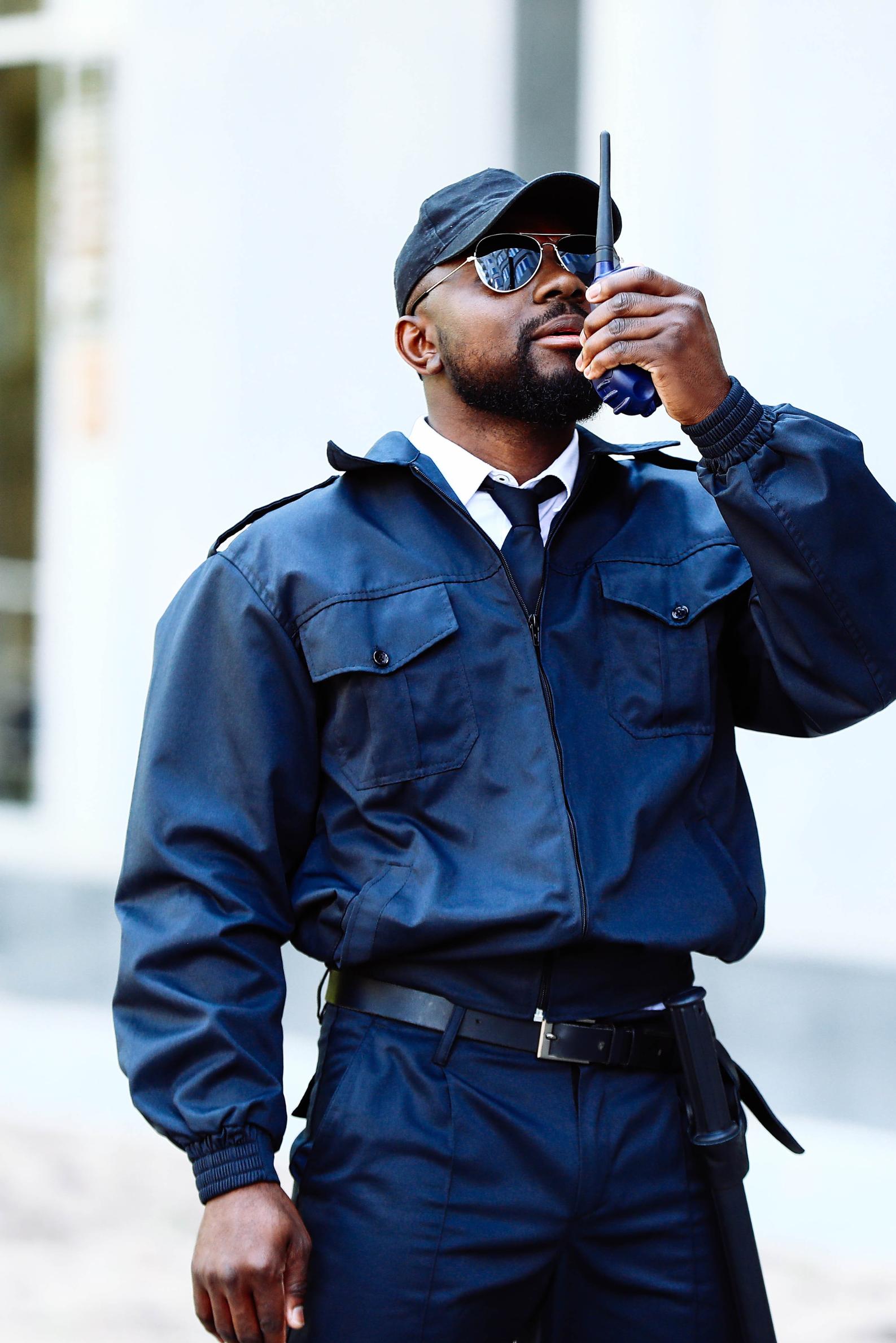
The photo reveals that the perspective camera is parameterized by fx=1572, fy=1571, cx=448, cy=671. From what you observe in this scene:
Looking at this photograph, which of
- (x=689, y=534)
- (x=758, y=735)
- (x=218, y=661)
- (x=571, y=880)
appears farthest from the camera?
(x=758, y=735)

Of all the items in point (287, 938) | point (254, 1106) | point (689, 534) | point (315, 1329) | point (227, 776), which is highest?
point (689, 534)

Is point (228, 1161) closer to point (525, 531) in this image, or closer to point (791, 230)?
point (525, 531)

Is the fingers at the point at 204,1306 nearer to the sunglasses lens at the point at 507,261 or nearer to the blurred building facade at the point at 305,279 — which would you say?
the sunglasses lens at the point at 507,261

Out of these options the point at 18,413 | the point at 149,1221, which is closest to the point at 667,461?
the point at 149,1221

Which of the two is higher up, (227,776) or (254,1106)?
(227,776)

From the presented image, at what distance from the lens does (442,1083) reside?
202 centimetres

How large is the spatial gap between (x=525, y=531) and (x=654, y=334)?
380 millimetres

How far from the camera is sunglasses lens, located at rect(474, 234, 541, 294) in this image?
2205 mm

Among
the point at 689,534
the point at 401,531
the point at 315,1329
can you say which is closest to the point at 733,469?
the point at 689,534

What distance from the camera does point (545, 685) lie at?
2082 millimetres

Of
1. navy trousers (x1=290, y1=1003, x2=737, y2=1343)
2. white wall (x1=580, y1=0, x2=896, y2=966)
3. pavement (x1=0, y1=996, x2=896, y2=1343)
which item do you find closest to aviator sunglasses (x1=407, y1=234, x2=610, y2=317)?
navy trousers (x1=290, y1=1003, x2=737, y2=1343)

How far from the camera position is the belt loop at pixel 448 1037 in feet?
6.61

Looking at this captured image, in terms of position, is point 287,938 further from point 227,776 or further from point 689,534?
point 689,534

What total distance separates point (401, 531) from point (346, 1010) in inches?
25.9
